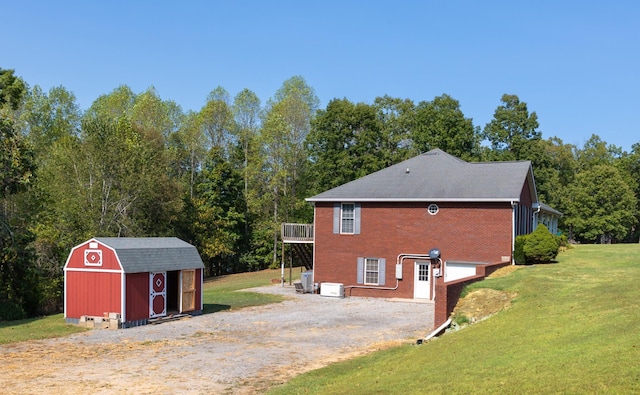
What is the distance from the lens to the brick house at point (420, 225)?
1193 inches

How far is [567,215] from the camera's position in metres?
66.1

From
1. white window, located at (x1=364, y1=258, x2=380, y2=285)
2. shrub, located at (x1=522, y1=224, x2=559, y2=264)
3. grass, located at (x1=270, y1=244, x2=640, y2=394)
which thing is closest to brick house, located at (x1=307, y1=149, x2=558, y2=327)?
white window, located at (x1=364, y1=258, x2=380, y2=285)

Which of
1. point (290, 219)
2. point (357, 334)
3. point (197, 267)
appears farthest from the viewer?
point (290, 219)

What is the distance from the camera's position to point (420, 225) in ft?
104

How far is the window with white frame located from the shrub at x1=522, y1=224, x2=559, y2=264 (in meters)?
9.18

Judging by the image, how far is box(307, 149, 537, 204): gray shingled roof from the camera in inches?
1210

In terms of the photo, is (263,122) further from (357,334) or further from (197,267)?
(357,334)

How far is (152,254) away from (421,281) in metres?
14.2

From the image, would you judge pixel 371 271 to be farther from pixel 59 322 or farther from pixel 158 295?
pixel 59 322

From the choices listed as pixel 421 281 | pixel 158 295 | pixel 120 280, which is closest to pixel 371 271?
pixel 421 281

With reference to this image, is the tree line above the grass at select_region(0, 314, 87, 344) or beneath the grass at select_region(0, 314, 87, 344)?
above

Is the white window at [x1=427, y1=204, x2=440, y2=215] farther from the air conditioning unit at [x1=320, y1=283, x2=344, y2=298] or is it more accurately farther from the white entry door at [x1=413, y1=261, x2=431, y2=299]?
the air conditioning unit at [x1=320, y1=283, x2=344, y2=298]

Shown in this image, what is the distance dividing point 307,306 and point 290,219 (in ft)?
94.1

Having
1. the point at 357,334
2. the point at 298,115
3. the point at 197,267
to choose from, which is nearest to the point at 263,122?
the point at 298,115
